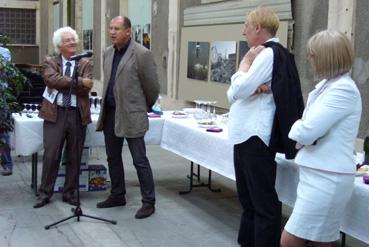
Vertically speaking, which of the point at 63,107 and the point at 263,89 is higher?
the point at 263,89

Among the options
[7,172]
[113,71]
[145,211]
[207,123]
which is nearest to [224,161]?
[207,123]

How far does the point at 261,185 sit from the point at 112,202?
208 centimetres

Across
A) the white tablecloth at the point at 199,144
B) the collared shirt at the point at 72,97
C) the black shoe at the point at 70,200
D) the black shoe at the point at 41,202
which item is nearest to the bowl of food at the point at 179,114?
the white tablecloth at the point at 199,144

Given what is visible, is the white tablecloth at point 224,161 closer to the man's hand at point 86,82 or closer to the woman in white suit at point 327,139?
the woman in white suit at point 327,139

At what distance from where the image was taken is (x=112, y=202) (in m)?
5.04

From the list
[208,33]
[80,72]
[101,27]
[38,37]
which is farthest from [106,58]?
[38,37]

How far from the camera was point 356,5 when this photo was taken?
5836 mm

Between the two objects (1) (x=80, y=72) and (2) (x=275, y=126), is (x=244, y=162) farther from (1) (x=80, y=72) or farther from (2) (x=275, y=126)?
(1) (x=80, y=72)

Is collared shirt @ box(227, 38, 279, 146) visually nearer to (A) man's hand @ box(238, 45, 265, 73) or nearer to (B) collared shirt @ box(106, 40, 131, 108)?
(A) man's hand @ box(238, 45, 265, 73)

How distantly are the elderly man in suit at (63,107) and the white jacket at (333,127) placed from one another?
8.84 feet

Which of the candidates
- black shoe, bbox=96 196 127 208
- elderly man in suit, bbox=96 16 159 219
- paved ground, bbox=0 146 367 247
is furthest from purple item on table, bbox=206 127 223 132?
black shoe, bbox=96 196 127 208

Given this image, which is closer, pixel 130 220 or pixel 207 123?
pixel 130 220

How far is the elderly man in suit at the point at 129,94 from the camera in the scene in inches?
181

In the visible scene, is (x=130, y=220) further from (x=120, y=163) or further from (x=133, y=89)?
(x=133, y=89)
